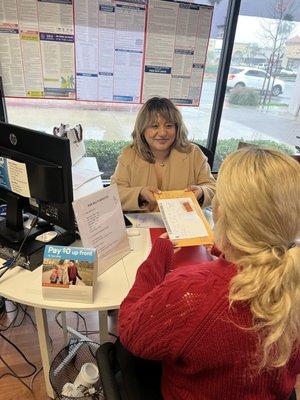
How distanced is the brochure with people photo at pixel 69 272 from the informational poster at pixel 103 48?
1.59 m

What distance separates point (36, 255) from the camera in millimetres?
1155

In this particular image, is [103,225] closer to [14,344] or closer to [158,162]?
[158,162]

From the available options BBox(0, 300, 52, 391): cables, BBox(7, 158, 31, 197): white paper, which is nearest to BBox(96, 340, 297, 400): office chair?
BBox(7, 158, 31, 197): white paper

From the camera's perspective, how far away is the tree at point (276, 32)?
2271mm

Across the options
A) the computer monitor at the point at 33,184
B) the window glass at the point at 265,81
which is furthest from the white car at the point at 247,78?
the computer monitor at the point at 33,184

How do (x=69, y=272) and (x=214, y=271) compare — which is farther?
(x=69, y=272)

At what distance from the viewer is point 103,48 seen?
84.7 inches

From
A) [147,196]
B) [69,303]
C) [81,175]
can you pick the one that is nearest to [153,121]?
[147,196]

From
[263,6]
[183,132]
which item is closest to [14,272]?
[183,132]

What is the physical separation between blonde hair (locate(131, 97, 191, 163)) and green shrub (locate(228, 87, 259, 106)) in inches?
38.2

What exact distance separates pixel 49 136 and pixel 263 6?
2.06m

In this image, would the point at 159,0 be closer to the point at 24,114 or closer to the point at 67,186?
the point at 24,114

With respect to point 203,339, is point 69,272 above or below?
below

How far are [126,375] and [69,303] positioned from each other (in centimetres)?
29
